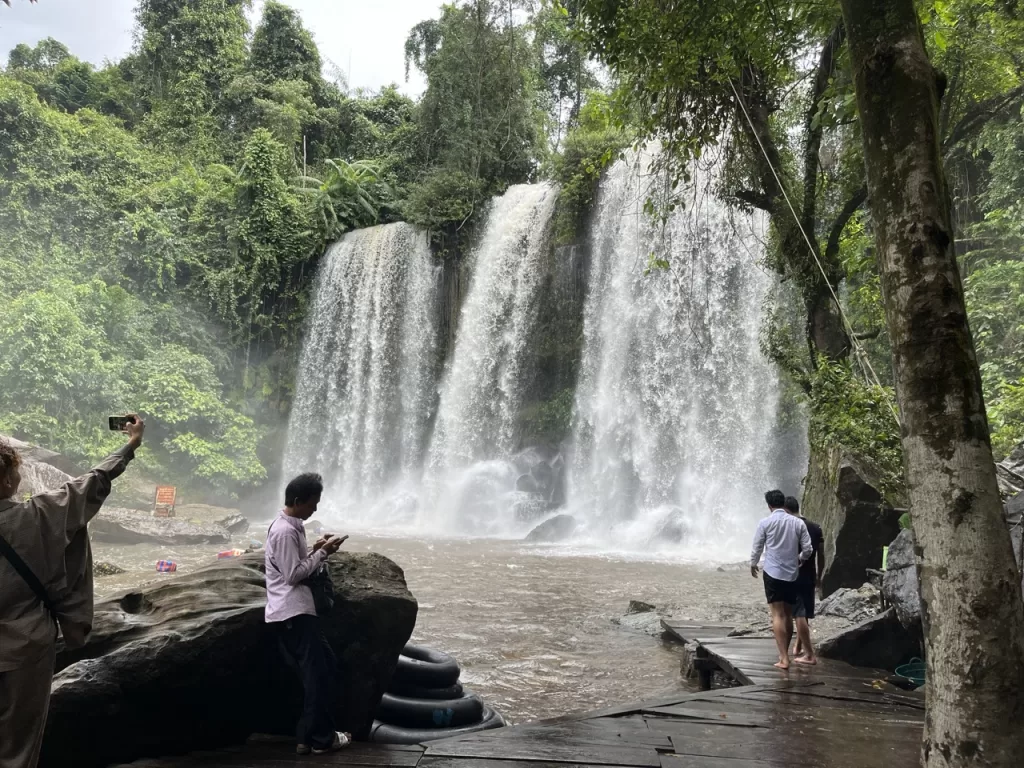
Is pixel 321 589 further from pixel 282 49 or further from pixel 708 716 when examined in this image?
pixel 282 49

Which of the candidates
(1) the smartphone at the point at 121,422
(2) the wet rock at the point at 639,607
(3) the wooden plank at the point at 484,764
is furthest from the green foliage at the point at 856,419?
(1) the smartphone at the point at 121,422

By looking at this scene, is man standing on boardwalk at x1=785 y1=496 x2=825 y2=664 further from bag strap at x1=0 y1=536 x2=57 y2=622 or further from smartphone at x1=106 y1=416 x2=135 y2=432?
bag strap at x1=0 y1=536 x2=57 y2=622

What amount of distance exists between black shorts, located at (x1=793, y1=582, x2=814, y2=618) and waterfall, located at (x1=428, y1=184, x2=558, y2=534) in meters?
14.6

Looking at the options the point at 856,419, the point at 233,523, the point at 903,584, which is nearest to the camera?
the point at 903,584

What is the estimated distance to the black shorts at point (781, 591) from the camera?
18.1 ft

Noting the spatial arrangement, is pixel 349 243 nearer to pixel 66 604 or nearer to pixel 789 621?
pixel 789 621

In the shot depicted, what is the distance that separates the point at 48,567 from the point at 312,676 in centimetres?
134

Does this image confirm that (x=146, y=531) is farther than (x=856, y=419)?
Yes

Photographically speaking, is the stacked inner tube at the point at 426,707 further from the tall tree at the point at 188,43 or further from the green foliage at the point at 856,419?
the tall tree at the point at 188,43

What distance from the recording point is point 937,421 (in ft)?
8.33

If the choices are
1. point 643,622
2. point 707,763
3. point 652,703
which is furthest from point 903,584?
point 643,622

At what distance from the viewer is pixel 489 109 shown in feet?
79.3

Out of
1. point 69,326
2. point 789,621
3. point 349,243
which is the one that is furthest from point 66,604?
point 349,243

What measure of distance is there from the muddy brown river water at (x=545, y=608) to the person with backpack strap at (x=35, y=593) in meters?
1.84
